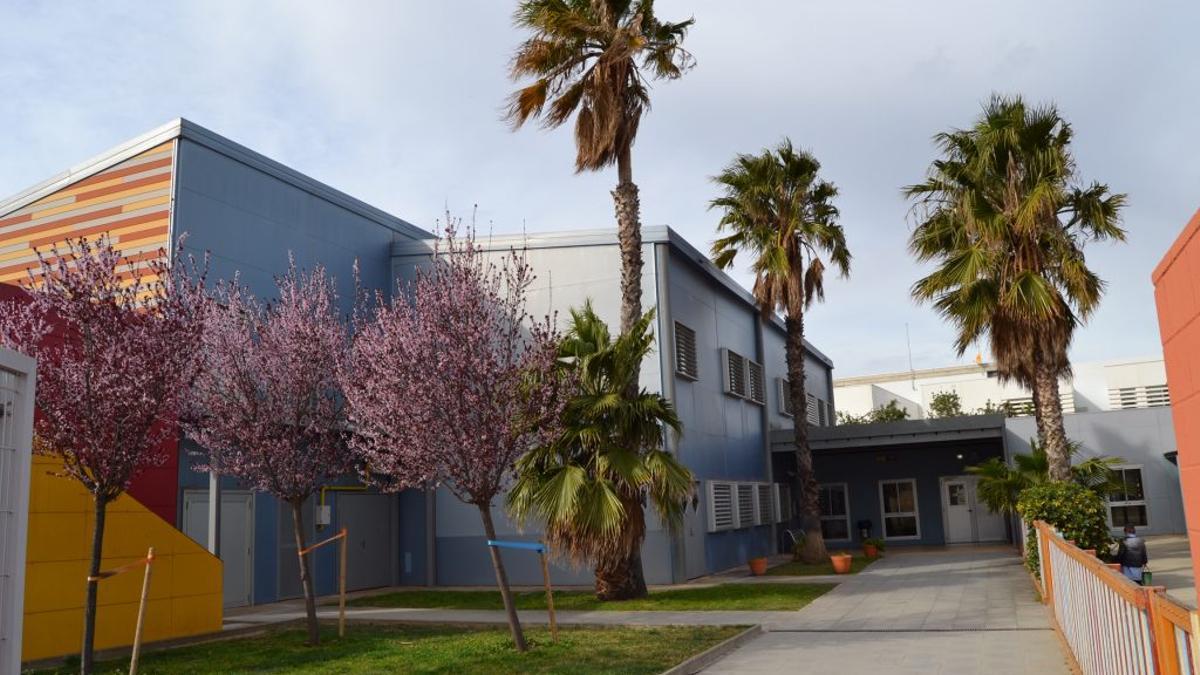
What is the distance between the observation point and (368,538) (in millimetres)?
20797

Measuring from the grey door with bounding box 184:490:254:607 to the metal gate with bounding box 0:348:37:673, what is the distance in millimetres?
10581

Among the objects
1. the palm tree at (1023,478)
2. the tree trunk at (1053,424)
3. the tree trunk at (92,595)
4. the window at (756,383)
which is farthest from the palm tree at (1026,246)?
the tree trunk at (92,595)

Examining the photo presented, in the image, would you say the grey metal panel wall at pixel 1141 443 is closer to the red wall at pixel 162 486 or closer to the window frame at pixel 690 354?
the window frame at pixel 690 354

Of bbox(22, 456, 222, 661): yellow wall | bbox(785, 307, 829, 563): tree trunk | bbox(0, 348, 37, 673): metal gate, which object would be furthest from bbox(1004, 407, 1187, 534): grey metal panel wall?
bbox(0, 348, 37, 673): metal gate

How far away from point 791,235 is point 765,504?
797 centimetres

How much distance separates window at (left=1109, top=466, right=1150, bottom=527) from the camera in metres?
27.7

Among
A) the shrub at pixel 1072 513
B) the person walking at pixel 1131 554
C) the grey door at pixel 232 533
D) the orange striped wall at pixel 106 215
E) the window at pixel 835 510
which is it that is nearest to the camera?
the person walking at pixel 1131 554

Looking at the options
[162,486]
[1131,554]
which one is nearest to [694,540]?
[1131,554]

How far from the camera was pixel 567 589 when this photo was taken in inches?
760

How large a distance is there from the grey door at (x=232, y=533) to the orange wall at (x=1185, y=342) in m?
15.3

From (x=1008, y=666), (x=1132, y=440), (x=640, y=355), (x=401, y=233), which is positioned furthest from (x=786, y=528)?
(x=1008, y=666)

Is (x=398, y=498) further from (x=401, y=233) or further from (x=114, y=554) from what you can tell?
(x=114, y=554)

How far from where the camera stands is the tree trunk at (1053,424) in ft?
54.2

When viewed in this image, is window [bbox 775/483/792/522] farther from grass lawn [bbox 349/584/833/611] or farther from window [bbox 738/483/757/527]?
grass lawn [bbox 349/584/833/611]
